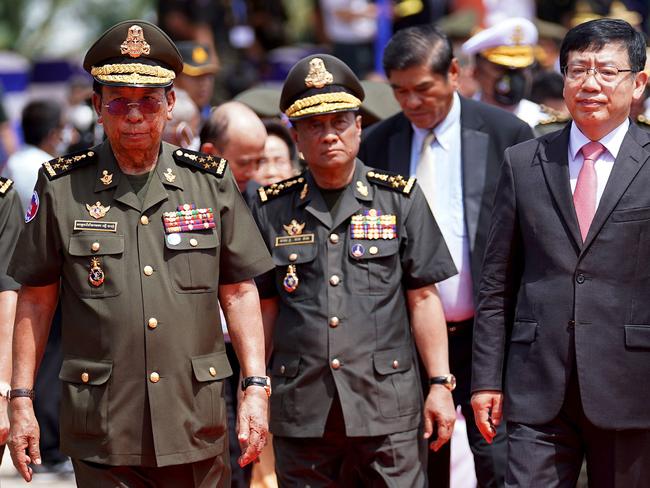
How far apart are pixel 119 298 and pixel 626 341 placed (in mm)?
1934

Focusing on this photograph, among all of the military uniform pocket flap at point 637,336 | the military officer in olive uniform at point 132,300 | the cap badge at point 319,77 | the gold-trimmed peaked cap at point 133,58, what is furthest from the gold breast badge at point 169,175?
the military uniform pocket flap at point 637,336

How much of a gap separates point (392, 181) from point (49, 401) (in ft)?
13.5

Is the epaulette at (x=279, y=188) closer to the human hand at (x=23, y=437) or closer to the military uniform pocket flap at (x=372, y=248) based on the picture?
the military uniform pocket flap at (x=372, y=248)

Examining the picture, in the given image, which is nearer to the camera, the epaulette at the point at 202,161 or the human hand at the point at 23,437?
the human hand at the point at 23,437

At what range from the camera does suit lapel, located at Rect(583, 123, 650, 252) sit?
5211 mm

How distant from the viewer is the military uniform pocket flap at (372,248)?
589 centimetres

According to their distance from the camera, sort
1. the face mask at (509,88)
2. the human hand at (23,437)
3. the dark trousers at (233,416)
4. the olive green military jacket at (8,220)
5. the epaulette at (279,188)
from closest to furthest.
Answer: the human hand at (23,437), the olive green military jacket at (8,220), the epaulette at (279,188), the dark trousers at (233,416), the face mask at (509,88)

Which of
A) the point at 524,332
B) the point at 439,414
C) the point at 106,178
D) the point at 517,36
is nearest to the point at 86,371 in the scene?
the point at 106,178

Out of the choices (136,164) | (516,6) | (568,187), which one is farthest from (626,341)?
(516,6)

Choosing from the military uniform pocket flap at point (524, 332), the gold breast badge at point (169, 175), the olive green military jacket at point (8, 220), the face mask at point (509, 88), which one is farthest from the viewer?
the face mask at point (509, 88)

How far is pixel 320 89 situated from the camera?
19.8ft

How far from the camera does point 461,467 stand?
746 cm

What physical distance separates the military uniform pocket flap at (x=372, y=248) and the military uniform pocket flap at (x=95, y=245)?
1.20 m

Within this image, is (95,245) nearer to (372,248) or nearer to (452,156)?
(372,248)
